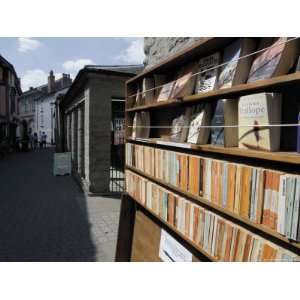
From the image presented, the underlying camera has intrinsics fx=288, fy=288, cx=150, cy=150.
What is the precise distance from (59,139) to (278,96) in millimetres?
14115

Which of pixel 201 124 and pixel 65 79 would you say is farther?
pixel 65 79

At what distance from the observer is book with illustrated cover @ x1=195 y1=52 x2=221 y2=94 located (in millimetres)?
1768

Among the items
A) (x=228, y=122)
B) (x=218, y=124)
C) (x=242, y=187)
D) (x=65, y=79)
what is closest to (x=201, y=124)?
(x=218, y=124)

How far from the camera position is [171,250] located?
88.0 inches

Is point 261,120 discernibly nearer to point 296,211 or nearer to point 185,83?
point 296,211

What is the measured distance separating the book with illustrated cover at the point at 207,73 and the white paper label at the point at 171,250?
1.14m

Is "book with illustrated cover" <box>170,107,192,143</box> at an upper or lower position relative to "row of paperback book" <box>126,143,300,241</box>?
upper

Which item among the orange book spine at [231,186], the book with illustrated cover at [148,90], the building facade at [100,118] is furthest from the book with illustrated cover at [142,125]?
the building facade at [100,118]

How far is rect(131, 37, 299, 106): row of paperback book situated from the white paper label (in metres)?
1.10

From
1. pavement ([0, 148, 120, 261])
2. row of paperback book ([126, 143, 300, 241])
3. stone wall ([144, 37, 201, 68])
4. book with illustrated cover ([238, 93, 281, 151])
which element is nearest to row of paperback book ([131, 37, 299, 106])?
book with illustrated cover ([238, 93, 281, 151])

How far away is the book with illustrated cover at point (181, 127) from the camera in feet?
6.65

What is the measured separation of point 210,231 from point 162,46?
5.78 ft

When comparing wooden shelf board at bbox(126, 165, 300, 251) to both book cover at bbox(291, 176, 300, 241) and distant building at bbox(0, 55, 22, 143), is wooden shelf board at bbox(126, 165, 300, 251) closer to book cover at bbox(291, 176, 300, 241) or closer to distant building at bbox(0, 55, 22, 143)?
book cover at bbox(291, 176, 300, 241)

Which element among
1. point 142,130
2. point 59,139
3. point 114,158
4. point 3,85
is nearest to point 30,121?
point 3,85
